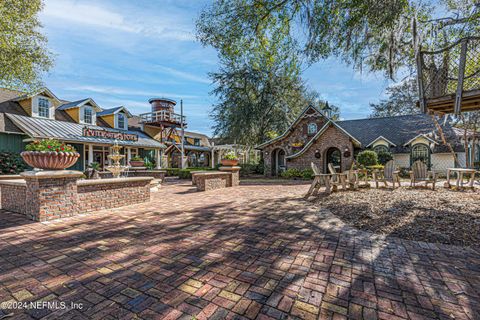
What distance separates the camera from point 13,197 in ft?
16.4

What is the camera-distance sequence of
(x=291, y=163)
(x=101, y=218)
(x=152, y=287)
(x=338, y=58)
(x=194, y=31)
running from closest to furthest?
(x=152, y=287) → (x=101, y=218) → (x=338, y=58) → (x=194, y=31) → (x=291, y=163)

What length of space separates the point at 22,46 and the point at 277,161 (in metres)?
16.9

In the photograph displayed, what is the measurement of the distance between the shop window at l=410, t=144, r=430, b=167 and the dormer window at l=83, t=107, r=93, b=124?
2473 cm

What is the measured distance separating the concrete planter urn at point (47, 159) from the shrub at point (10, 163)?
10.9 m

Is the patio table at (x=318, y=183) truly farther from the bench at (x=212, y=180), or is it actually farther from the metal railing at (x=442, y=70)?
the bench at (x=212, y=180)

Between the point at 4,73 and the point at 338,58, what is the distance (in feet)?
46.8

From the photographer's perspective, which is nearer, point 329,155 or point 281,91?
point 329,155

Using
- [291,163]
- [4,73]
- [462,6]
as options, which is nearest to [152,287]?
[462,6]

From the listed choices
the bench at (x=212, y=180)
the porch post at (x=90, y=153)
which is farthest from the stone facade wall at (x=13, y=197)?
the porch post at (x=90, y=153)

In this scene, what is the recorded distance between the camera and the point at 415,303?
1.97 metres

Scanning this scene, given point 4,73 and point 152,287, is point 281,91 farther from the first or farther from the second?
point 152,287

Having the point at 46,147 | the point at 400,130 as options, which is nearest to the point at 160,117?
the point at 46,147

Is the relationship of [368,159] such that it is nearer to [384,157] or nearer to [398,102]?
[384,157]

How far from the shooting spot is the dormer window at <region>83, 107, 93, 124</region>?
58.4 ft
